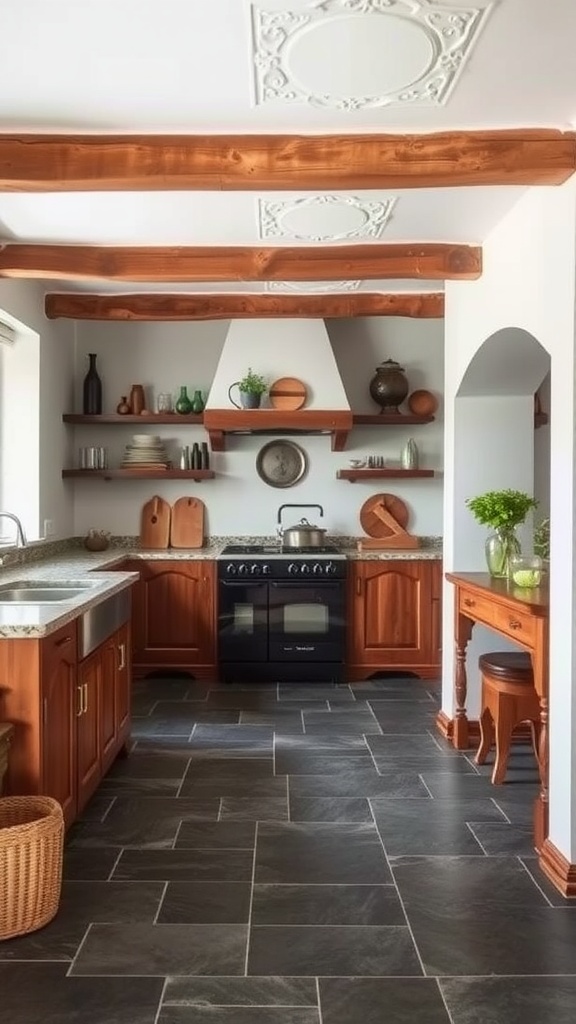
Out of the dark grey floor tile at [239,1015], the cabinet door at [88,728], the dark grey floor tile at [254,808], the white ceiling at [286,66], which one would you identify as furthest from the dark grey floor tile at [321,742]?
the white ceiling at [286,66]

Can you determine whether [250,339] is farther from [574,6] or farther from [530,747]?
[574,6]

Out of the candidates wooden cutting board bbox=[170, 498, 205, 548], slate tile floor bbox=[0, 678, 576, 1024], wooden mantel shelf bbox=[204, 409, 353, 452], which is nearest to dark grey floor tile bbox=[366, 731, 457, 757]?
slate tile floor bbox=[0, 678, 576, 1024]

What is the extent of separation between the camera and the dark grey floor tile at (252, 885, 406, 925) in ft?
7.54

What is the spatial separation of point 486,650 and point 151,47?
10.1 feet

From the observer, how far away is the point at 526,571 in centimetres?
326

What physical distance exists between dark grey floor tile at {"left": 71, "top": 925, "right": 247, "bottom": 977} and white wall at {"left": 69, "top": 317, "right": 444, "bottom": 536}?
3754mm

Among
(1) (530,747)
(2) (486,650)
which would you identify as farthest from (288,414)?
(1) (530,747)

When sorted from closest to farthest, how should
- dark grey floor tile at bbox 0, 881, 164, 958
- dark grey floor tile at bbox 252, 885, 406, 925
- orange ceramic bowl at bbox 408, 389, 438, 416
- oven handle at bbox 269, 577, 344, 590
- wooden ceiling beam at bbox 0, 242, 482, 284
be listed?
dark grey floor tile at bbox 0, 881, 164, 958 < dark grey floor tile at bbox 252, 885, 406, 925 < wooden ceiling beam at bbox 0, 242, 482, 284 < oven handle at bbox 269, 577, 344, 590 < orange ceramic bowl at bbox 408, 389, 438, 416

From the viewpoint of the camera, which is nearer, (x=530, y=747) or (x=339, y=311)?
(x=530, y=747)

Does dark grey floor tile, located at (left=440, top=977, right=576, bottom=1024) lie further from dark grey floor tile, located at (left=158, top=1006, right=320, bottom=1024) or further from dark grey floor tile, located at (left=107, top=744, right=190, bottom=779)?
dark grey floor tile, located at (left=107, top=744, right=190, bottom=779)

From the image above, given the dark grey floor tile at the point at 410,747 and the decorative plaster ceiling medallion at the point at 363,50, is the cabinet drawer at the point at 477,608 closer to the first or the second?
the dark grey floor tile at the point at 410,747

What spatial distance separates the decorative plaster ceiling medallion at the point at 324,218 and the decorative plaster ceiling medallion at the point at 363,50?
2.58 feet

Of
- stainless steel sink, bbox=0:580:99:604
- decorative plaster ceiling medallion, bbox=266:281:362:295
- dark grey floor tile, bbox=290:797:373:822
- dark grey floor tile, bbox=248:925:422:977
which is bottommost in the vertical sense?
dark grey floor tile, bbox=248:925:422:977

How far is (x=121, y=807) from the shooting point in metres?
3.14
